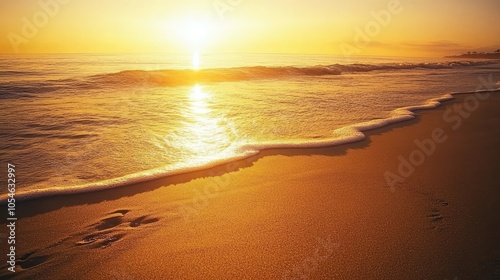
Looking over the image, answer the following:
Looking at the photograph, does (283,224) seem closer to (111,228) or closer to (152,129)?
(111,228)

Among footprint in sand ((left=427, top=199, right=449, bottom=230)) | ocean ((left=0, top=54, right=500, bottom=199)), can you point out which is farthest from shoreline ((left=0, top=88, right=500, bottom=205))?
footprint in sand ((left=427, top=199, right=449, bottom=230))

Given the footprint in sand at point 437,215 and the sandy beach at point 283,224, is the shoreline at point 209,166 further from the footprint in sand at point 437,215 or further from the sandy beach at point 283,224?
the footprint in sand at point 437,215

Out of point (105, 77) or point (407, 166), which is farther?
point (105, 77)

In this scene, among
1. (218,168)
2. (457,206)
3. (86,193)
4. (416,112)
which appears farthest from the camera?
(416,112)

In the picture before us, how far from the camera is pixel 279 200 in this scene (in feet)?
9.68

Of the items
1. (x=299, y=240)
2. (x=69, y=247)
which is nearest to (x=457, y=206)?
(x=299, y=240)

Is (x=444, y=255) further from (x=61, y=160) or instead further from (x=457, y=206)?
(x=61, y=160)

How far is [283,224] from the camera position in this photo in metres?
2.54

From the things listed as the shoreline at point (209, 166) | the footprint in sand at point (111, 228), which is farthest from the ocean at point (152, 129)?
the footprint in sand at point (111, 228)

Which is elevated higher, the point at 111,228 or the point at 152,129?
the point at 152,129

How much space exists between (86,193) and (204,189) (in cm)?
125

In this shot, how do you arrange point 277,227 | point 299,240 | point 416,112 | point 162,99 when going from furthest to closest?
point 162,99, point 416,112, point 277,227, point 299,240

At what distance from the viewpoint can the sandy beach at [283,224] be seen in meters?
2.06

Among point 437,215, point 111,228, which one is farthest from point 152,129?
point 437,215
